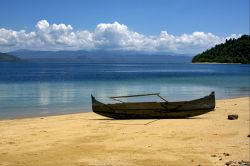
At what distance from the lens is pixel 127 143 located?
428 inches

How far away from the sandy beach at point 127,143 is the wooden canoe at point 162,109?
21.4 inches

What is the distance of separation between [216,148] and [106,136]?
3313 mm

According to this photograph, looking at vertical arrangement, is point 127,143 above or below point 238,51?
below

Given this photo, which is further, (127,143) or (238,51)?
(238,51)

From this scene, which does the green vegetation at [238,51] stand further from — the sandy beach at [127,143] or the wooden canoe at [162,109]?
the sandy beach at [127,143]

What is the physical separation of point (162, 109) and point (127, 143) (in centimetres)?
530

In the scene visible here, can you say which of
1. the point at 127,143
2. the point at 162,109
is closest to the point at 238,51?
the point at 162,109

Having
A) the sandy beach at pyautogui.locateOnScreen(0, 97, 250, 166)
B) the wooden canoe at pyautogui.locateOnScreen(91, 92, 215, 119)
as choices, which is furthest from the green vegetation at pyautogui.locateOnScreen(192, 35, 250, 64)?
the sandy beach at pyautogui.locateOnScreen(0, 97, 250, 166)

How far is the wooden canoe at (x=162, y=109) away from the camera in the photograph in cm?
1593

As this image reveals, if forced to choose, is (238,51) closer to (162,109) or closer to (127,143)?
(162,109)

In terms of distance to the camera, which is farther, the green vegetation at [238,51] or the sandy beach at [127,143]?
the green vegetation at [238,51]

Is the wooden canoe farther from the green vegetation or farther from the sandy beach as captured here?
the green vegetation

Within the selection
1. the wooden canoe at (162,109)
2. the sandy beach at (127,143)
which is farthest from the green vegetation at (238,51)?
the sandy beach at (127,143)

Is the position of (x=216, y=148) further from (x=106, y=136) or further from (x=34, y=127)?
(x=34, y=127)
